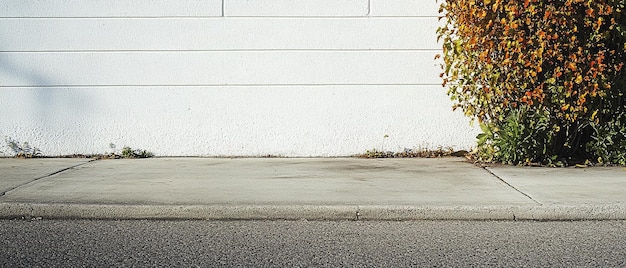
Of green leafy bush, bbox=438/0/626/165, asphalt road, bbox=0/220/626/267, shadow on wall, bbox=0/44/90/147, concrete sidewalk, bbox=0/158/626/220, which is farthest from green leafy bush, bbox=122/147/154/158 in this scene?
green leafy bush, bbox=438/0/626/165

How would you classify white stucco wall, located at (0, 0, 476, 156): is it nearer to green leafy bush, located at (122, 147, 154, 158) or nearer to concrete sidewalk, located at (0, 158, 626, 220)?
green leafy bush, located at (122, 147, 154, 158)

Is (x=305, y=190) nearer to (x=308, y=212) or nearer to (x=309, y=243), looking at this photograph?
(x=308, y=212)

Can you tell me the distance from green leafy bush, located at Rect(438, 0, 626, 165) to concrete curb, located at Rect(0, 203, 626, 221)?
2098 millimetres

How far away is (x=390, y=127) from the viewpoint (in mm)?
10211

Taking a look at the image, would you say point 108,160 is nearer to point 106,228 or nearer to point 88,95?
point 88,95

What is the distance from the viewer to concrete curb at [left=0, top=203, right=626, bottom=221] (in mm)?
6711

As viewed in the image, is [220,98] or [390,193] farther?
[220,98]

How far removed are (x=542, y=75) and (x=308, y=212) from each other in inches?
138

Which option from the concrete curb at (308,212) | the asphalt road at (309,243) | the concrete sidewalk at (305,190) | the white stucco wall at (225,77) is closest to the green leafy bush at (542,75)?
the concrete sidewalk at (305,190)

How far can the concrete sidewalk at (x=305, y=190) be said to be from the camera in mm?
6762

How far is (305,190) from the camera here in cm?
763

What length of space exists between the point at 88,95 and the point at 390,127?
13.0 ft

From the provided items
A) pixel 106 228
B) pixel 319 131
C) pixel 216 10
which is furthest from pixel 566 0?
pixel 106 228

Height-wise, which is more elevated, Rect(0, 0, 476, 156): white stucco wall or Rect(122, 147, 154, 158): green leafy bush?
Rect(0, 0, 476, 156): white stucco wall
